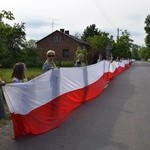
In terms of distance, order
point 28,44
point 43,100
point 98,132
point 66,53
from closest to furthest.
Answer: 1. point 98,132
2. point 43,100
3. point 28,44
4. point 66,53

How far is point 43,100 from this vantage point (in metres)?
8.64

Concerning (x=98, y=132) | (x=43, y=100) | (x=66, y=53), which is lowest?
(x=66, y=53)

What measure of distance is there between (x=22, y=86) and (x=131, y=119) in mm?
3291

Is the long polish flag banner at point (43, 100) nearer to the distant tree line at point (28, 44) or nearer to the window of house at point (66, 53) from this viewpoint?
the distant tree line at point (28, 44)

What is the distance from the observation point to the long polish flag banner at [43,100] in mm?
7520

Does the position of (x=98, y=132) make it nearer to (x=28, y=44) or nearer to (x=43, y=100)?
(x=43, y=100)

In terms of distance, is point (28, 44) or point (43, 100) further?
point (28, 44)

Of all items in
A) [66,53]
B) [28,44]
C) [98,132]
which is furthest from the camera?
[66,53]

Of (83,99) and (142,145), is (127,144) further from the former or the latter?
(83,99)

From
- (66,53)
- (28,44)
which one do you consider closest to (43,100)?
(28,44)

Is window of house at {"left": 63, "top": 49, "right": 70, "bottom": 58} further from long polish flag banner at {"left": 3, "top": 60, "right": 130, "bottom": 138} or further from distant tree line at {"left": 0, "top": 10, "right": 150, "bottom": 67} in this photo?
long polish flag banner at {"left": 3, "top": 60, "right": 130, "bottom": 138}

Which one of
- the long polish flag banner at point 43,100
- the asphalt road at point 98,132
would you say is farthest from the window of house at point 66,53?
the asphalt road at point 98,132

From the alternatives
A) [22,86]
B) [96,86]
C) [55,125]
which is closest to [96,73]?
[96,86]

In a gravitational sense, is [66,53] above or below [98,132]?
below
